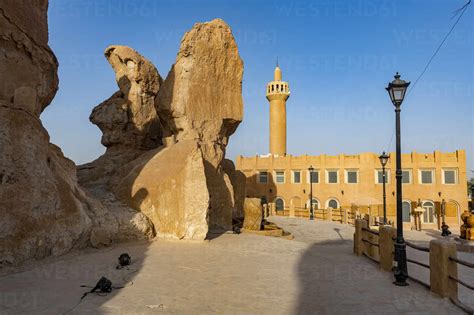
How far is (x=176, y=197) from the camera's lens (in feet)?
41.0

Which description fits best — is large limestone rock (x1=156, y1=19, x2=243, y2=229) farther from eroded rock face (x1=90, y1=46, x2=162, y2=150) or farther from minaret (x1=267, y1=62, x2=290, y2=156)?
minaret (x1=267, y1=62, x2=290, y2=156)

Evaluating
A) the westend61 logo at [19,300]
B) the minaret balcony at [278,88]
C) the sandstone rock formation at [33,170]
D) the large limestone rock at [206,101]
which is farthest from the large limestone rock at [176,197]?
the minaret balcony at [278,88]

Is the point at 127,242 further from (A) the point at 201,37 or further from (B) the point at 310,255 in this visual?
(A) the point at 201,37

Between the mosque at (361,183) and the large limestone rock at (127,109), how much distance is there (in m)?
17.3

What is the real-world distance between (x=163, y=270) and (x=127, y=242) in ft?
11.5

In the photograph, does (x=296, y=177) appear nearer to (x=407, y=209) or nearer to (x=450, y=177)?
(x=407, y=209)

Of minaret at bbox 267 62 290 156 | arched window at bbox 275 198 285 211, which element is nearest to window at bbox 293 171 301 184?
arched window at bbox 275 198 285 211

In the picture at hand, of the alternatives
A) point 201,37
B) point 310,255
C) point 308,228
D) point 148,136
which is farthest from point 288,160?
point 310,255

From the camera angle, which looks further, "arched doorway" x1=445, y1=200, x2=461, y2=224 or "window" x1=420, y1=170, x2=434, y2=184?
"window" x1=420, y1=170, x2=434, y2=184

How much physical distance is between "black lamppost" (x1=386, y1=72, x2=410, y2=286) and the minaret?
41.6 metres

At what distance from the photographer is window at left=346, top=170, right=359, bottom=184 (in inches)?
1628

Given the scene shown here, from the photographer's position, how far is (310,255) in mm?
11719

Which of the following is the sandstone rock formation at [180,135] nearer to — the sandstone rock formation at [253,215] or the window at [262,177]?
the sandstone rock formation at [253,215]

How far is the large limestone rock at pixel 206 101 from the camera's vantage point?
676 inches
